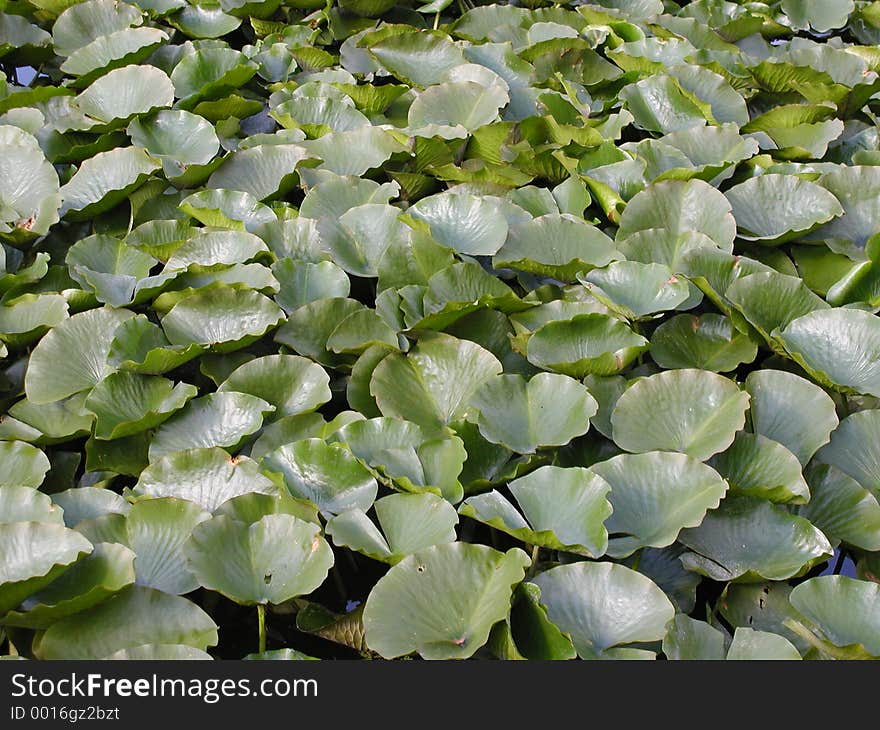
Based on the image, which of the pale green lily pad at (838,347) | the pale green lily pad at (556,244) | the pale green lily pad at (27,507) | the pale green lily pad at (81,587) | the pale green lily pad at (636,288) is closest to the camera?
the pale green lily pad at (81,587)

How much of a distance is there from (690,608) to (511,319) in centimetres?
54

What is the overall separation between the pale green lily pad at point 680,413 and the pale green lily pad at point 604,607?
23 centimetres

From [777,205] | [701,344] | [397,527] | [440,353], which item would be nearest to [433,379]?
[440,353]

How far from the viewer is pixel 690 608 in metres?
1.21

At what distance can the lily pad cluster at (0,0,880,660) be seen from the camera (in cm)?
112

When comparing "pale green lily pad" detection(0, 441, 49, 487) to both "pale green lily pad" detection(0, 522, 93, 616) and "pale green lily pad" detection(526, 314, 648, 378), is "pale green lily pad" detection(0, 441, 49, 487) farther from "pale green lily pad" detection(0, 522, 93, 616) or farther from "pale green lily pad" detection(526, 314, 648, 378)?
"pale green lily pad" detection(526, 314, 648, 378)

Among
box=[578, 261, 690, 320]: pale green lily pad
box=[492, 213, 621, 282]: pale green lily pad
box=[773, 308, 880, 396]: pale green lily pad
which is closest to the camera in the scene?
box=[773, 308, 880, 396]: pale green lily pad

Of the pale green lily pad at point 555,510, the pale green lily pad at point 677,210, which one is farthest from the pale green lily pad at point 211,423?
the pale green lily pad at point 677,210

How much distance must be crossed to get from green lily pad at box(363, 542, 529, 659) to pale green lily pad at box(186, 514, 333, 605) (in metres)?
0.08

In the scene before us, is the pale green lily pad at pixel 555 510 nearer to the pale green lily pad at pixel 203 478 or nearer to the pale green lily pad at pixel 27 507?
the pale green lily pad at pixel 203 478

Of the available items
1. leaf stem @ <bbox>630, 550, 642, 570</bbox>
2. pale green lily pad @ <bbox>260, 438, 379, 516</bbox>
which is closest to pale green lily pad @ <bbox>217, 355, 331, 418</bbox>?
pale green lily pad @ <bbox>260, 438, 379, 516</bbox>

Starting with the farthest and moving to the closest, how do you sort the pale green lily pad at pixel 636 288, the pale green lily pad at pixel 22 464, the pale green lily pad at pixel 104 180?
the pale green lily pad at pixel 104 180 < the pale green lily pad at pixel 636 288 < the pale green lily pad at pixel 22 464

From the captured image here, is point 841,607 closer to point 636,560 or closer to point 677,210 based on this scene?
point 636,560

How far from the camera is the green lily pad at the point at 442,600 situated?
3.48 ft
